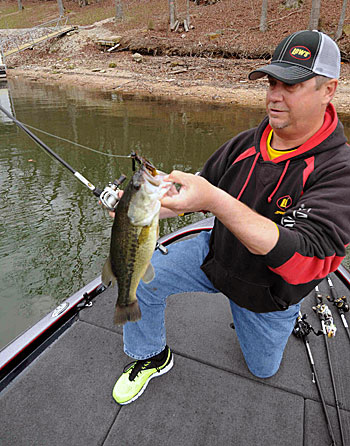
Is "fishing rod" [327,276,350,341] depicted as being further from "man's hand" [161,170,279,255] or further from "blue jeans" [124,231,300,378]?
"man's hand" [161,170,279,255]

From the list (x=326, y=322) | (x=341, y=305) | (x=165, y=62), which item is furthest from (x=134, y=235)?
(x=165, y=62)

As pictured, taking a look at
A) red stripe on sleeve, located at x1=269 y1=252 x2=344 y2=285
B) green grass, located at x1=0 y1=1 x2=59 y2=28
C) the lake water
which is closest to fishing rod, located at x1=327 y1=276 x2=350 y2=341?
red stripe on sleeve, located at x1=269 y1=252 x2=344 y2=285

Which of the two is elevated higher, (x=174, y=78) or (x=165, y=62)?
(x=165, y=62)

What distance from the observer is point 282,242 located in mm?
1737

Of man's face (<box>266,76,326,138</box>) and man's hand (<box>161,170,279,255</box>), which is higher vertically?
man's face (<box>266,76,326,138</box>)

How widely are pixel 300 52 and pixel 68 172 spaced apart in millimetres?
7812

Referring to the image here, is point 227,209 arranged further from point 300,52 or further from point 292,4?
point 292,4

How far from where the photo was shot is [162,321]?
2.72 metres

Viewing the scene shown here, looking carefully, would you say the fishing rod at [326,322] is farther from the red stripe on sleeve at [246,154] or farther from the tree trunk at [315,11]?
the tree trunk at [315,11]

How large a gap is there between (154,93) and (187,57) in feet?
23.0

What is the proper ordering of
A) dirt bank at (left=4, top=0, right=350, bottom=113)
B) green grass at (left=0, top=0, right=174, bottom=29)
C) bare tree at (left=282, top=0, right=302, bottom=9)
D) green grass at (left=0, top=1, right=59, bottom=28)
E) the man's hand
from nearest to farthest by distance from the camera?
the man's hand, dirt bank at (left=4, top=0, right=350, bottom=113), bare tree at (left=282, top=0, right=302, bottom=9), green grass at (left=0, top=0, right=174, bottom=29), green grass at (left=0, top=1, right=59, bottom=28)

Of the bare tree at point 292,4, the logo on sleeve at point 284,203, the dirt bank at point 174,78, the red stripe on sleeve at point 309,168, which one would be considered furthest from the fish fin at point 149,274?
the bare tree at point 292,4

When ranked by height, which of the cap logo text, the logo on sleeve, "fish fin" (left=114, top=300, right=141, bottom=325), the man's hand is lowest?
"fish fin" (left=114, top=300, right=141, bottom=325)

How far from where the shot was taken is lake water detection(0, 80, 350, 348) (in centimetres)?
525
